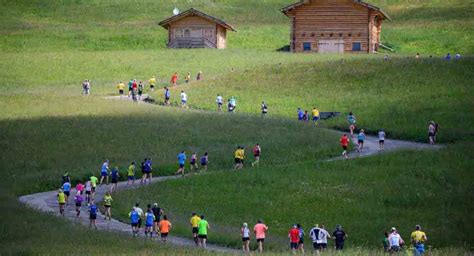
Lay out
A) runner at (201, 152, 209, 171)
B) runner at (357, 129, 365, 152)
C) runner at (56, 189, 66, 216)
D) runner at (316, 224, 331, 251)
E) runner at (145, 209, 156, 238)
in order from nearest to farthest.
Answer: runner at (316, 224, 331, 251) → runner at (145, 209, 156, 238) → runner at (56, 189, 66, 216) → runner at (201, 152, 209, 171) → runner at (357, 129, 365, 152)

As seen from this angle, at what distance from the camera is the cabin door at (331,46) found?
117 m

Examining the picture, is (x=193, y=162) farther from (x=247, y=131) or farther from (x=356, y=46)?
(x=356, y=46)

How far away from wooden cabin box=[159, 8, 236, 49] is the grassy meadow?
613cm

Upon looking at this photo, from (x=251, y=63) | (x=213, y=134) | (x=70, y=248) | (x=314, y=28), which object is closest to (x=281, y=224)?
(x=70, y=248)

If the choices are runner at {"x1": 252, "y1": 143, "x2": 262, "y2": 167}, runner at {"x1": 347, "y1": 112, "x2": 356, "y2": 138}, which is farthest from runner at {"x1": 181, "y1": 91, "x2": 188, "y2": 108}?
runner at {"x1": 252, "y1": 143, "x2": 262, "y2": 167}

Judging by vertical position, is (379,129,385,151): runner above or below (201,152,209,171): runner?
above

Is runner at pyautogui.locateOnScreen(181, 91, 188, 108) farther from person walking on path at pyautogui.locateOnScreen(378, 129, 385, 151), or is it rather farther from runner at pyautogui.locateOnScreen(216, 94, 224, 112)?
person walking on path at pyautogui.locateOnScreen(378, 129, 385, 151)

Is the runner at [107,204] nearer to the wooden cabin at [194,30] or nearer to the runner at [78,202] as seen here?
the runner at [78,202]

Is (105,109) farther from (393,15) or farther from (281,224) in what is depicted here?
(393,15)

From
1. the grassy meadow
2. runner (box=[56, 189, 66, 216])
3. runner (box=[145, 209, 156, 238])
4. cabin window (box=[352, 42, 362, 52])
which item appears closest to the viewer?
runner (box=[145, 209, 156, 238])

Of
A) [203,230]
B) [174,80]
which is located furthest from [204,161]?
[174,80]

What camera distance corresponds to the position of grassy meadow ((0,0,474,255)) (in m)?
48.6

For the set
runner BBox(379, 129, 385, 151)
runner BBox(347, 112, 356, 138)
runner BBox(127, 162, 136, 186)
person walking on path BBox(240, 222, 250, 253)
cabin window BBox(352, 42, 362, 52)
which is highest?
cabin window BBox(352, 42, 362, 52)

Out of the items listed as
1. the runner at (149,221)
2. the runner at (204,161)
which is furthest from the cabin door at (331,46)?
the runner at (149,221)
